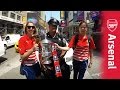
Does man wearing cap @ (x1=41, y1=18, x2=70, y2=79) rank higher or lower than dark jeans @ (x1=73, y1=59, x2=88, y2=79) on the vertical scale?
higher

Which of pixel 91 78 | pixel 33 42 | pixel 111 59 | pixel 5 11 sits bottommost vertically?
pixel 91 78

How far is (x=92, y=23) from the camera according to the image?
628 cm

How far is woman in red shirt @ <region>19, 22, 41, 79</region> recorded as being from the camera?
185 inches

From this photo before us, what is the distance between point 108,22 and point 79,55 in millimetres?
Answer: 1103

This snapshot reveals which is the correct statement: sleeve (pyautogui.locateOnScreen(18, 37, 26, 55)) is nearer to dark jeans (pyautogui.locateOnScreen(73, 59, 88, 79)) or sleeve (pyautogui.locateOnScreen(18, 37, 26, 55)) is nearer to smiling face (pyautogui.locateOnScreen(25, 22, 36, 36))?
smiling face (pyautogui.locateOnScreen(25, 22, 36, 36))

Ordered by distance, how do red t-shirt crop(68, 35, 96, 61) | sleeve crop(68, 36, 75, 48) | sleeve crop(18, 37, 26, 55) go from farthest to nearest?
1. red t-shirt crop(68, 35, 96, 61)
2. sleeve crop(68, 36, 75, 48)
3. sleeve crop(18, 37, 26, 55)

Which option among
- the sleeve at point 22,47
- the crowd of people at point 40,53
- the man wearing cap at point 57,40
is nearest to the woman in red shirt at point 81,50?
the crowd of people at point 40,53

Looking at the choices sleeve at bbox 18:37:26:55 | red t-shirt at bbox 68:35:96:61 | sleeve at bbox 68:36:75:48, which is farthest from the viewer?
red t-shirt at bbox 68:35:96:61

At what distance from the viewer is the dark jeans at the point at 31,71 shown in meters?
4.73

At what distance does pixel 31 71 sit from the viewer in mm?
4734

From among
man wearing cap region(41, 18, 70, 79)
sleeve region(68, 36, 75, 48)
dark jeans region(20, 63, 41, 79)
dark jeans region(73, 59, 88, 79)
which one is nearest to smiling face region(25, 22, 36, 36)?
man wearing cap region(41, 18, 70, 79)

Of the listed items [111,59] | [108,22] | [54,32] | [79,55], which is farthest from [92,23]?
[54,32]
